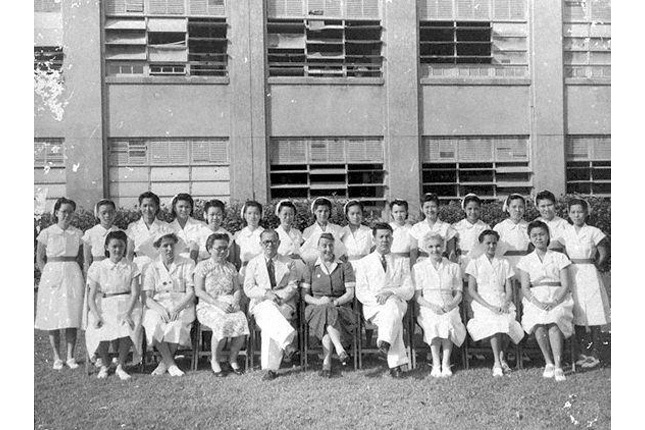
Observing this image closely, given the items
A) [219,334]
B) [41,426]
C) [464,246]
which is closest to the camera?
[41,426]

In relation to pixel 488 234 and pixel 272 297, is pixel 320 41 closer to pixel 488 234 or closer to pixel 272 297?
pixel 488 234

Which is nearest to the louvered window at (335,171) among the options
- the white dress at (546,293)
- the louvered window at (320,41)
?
the louvered window at (320,41)

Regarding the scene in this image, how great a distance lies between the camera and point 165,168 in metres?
6.87

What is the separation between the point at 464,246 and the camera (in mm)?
6207

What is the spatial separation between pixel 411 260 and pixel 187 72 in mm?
3194

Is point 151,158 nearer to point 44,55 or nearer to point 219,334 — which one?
point 44,55

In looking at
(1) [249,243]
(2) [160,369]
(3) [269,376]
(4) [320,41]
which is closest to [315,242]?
(1) [249,243]

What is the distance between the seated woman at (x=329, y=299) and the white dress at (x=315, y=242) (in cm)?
32

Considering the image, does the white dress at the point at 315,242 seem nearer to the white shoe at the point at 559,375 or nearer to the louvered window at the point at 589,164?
the white shoe at the point at 559,375

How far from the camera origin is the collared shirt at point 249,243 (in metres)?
5.92

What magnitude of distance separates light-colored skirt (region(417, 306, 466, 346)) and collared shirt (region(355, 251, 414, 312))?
9.5 inches

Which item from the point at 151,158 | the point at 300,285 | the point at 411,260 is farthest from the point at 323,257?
the point at 151,158

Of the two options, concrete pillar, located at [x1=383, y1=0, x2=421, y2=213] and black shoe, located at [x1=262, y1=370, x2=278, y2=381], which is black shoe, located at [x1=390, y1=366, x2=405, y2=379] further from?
concrete pillar, located at [x1=383, y1=0, x2=421, y2=213]

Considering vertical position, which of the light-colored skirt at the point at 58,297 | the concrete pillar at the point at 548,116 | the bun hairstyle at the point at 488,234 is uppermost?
the concrete pillar at the point at 548,116
